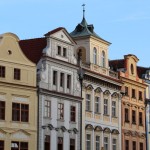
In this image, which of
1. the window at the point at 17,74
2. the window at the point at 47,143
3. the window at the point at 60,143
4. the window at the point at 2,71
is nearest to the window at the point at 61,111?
the window at the point at 60,143

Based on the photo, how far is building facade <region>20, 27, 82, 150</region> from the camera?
2482 inches

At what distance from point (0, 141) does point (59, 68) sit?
12478 mm

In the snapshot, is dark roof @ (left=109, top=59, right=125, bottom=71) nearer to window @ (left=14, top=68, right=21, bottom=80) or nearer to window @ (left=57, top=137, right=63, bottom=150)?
window @ (left=57, top=137, right=63, bottom=150)

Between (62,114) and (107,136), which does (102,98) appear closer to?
(107,136)

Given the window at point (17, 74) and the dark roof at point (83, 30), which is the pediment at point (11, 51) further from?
the dark roof at point (83, 30)

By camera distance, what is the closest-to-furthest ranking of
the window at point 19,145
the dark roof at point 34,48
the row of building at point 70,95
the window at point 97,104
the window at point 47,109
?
the window at point 19,145 < the row of building at point 70,95 < the window at point 47,109 < the dark roof at point 34,48 < the window at point 97,104

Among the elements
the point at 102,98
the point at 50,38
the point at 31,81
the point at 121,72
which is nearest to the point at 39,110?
the point at 31,81

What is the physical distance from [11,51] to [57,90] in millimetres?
8133

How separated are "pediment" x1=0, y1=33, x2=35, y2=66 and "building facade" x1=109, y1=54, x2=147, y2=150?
2143 centimetres

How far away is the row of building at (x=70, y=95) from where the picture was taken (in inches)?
2355

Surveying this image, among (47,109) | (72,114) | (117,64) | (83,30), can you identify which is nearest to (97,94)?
(72,114)

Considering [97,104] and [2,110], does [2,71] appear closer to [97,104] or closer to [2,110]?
[2,110]

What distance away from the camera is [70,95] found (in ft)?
221

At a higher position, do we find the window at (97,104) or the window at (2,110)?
the window at (97,104)
